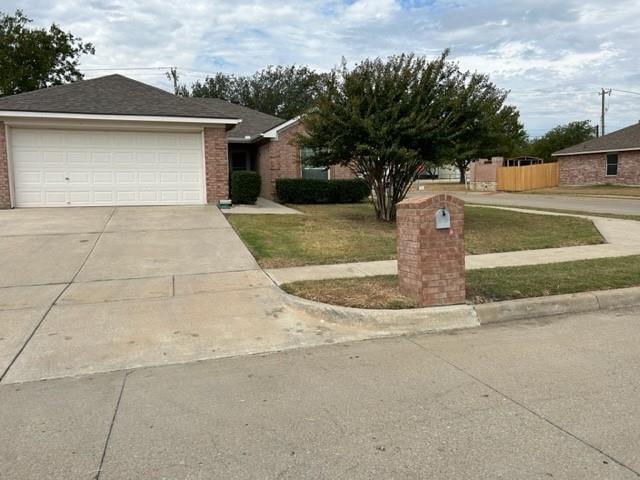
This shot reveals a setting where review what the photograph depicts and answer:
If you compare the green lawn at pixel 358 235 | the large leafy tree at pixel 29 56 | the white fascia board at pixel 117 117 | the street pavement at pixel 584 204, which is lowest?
the green lawn at pixel 358 235

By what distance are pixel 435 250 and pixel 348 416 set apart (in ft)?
9.96

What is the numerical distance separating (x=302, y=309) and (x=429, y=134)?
781cm

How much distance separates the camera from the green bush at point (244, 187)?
18.6 metres

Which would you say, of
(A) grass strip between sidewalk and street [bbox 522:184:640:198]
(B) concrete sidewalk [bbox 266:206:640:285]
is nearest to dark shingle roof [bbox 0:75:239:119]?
(B) concrete sidewalk [bbox 266:206:640:285]

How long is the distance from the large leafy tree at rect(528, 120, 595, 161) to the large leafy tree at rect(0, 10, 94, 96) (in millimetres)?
48113

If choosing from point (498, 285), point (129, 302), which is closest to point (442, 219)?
point (498, 285)

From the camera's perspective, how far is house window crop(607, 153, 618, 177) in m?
37.8

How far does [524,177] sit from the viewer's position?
3941 cm

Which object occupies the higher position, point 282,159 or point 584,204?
point 282,159

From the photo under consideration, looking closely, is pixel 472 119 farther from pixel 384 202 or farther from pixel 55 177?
pixel 55 177

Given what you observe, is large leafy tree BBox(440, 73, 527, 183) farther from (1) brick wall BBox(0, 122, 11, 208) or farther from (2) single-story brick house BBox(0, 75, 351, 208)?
(1) brick wall BBox(0, 122, 11, 208)

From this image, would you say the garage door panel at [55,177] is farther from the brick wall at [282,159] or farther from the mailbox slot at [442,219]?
the mailbox slot at [442,219]

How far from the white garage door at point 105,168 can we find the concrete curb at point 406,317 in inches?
484

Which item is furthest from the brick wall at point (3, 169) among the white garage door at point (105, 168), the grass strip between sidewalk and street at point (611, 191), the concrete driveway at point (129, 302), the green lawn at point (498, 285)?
the grass strip between sidewalk and street at point (611, 191)
